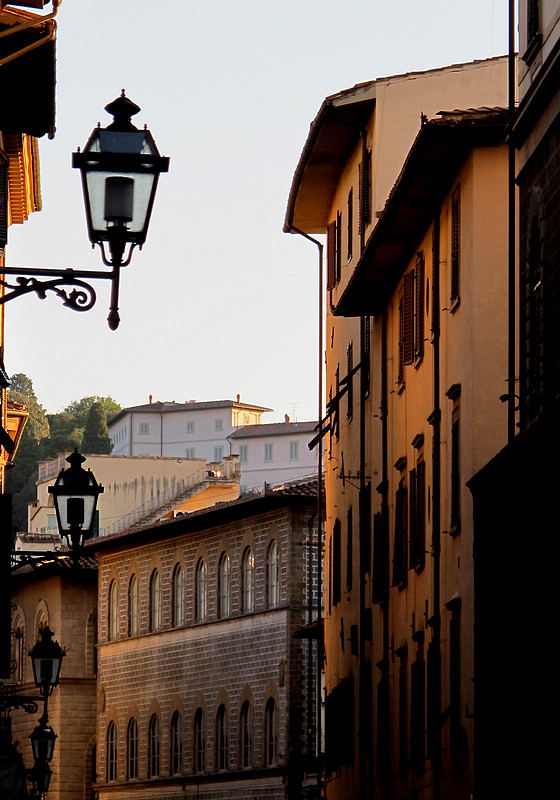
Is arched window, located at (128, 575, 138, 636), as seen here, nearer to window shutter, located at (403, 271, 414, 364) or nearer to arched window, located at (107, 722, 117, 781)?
arched window, located at (107, 722, 117, 781)

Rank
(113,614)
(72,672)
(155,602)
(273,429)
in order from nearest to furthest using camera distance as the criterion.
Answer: (155,602), (113,614), (72,672), (273,429)

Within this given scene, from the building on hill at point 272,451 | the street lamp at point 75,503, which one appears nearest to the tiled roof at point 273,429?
the building on hill at point 272,451

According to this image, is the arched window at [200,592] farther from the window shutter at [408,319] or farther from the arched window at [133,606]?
the window shutter at [408,319]

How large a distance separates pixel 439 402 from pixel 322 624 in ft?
59.8

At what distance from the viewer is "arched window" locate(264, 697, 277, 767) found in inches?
1961

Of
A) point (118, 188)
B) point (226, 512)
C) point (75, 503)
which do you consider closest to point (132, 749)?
point (226, 512)

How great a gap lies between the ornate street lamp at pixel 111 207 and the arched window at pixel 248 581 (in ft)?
136

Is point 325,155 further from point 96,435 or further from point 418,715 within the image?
point 96,435

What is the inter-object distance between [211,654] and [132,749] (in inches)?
234

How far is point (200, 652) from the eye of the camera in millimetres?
54625

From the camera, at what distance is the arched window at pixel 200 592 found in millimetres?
54938

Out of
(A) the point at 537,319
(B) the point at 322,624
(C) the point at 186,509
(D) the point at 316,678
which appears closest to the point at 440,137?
(A) the point at 537,319

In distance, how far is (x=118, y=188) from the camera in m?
11.1

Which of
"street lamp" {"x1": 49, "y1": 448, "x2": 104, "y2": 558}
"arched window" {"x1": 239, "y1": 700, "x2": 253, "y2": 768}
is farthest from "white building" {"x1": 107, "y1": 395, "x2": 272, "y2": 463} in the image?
"street lamp" {"x1": 49, "y1": 448, "x2": 104, "y2": 558}
